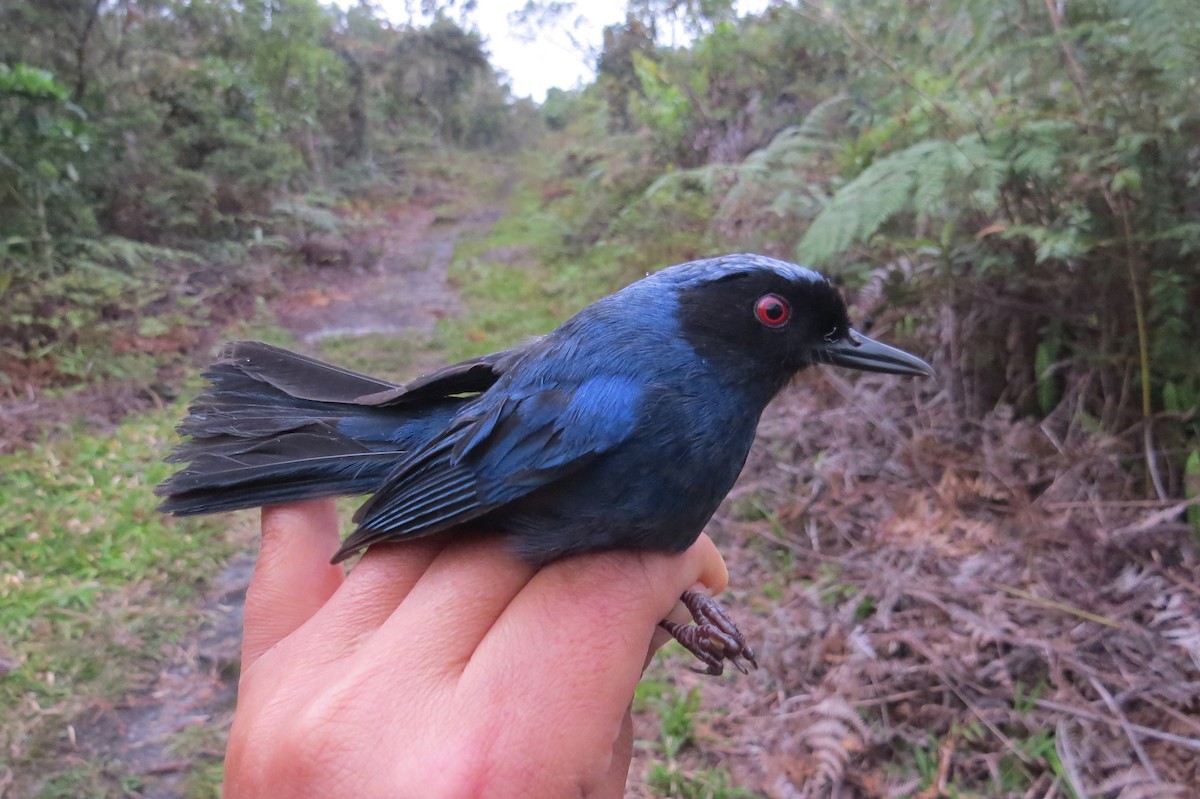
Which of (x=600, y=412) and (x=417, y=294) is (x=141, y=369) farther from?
(x=600, y=412)

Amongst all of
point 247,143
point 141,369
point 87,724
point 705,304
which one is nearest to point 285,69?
point 247,143

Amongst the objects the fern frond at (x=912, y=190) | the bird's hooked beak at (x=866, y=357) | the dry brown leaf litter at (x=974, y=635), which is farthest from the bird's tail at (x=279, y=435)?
the fern frond at (x=912, y=190)

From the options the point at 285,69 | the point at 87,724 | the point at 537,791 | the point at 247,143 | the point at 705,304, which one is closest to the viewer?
the point at 537,791

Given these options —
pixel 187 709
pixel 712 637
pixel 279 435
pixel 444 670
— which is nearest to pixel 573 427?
pixel 444 670

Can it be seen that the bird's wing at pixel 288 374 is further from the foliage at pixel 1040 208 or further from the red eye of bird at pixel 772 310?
the foliage at pixel 1040 208

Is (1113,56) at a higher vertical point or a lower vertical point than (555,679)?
higher

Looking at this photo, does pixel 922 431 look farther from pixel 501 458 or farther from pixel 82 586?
pixel 82 586
